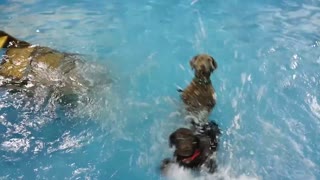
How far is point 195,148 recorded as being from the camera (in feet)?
11.2

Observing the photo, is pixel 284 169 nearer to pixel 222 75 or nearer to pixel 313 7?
pixel 222 75

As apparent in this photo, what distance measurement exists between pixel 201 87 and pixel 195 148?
704mm

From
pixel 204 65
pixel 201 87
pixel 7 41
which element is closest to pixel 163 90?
pixel 201 87

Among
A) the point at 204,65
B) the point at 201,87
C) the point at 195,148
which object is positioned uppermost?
the point at 204,65

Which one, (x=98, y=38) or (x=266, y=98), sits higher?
(x=98, y=38)

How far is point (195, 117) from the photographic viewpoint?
402 centimetres

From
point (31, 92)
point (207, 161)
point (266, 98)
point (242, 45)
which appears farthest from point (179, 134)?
point (242, 45)

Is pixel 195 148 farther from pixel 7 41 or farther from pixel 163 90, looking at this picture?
pixel 7 41

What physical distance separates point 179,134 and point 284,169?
55.5 inches

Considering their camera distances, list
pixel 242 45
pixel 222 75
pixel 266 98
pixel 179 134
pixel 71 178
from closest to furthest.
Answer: pixel 179 134 < pixel 71 178 < pixel 266 98 < pixel 222 75 < pixel 242 45

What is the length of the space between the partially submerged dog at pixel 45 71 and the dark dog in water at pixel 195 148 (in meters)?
1.78

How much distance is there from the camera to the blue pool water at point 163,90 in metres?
4.14

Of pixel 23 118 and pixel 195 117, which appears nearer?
pixel 195 117

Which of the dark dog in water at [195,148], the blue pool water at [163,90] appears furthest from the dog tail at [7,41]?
the dark dog in water at [195,148]
